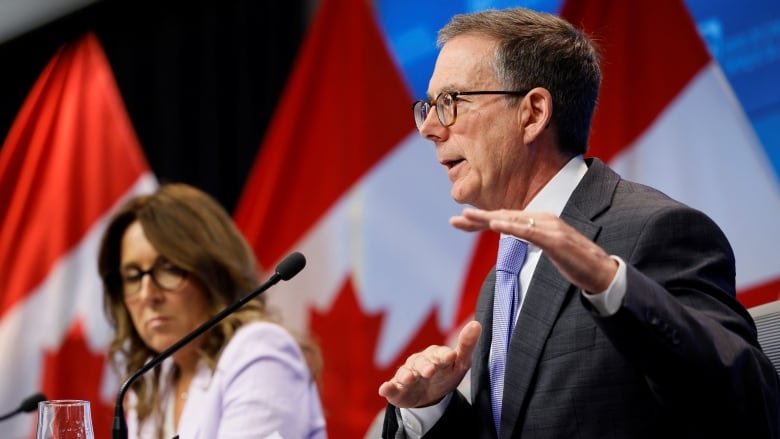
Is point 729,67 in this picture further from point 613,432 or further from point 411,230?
point 613,432

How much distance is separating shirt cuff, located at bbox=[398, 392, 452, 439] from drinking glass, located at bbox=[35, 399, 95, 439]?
506 mm

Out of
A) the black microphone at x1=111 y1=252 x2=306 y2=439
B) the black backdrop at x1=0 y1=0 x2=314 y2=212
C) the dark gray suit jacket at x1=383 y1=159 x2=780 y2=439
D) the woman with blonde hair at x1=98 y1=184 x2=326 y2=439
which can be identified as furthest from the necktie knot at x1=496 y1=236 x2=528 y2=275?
the black backdrop at x1=0 y1=0 x2=314 y2=212

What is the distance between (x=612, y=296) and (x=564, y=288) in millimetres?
284

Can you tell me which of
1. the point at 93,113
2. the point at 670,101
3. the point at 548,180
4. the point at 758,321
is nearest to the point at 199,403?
the point at 548,180

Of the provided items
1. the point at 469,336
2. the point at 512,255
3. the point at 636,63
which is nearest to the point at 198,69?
the point at 636,63

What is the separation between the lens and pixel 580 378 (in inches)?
59.0

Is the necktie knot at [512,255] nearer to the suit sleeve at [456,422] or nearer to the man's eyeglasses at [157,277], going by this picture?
the suit sleeve at [456,422]

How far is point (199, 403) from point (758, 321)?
1.35m

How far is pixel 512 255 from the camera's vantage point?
171cm

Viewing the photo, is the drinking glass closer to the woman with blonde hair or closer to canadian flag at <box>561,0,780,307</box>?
the woman with blonde hair

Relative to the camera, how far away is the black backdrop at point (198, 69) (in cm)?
418

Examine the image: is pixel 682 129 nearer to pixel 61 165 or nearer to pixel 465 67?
pixel 465 67

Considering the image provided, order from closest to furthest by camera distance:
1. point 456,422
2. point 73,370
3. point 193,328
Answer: point 456,422, point 193,328, point 73,370

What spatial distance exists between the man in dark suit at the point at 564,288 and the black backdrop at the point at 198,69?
2376 mm
